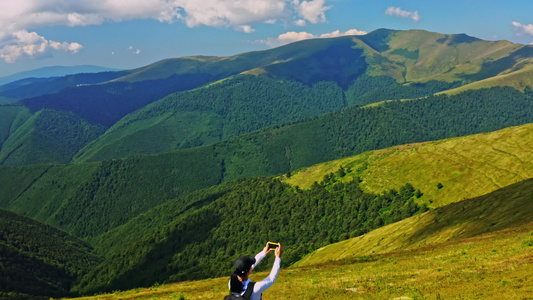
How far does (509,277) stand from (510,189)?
54.8 metres

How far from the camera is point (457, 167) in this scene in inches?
5226

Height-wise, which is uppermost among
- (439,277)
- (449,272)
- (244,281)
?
(244,281)

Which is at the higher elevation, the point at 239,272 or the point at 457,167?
the point at 239,272

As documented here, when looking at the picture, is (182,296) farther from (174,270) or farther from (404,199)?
(174,270)

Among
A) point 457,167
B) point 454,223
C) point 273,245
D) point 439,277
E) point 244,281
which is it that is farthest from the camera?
point 457,167

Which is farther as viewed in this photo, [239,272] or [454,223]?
[454,223]

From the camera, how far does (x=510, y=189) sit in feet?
238

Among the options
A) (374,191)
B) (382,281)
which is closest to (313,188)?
(374,191)

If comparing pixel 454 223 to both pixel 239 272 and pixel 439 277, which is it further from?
pixel 239 272

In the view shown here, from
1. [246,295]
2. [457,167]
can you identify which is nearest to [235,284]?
[246,295]

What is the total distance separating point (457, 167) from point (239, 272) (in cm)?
13995

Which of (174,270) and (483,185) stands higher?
(483,185)

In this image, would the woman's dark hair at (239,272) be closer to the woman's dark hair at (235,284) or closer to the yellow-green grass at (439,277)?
the woman's dark hair at (235,284)

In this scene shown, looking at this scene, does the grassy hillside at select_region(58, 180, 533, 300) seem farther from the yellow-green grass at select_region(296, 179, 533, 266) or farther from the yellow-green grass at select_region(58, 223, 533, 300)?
the yellow-green grass at select_region(296, 179, 533, 266)
